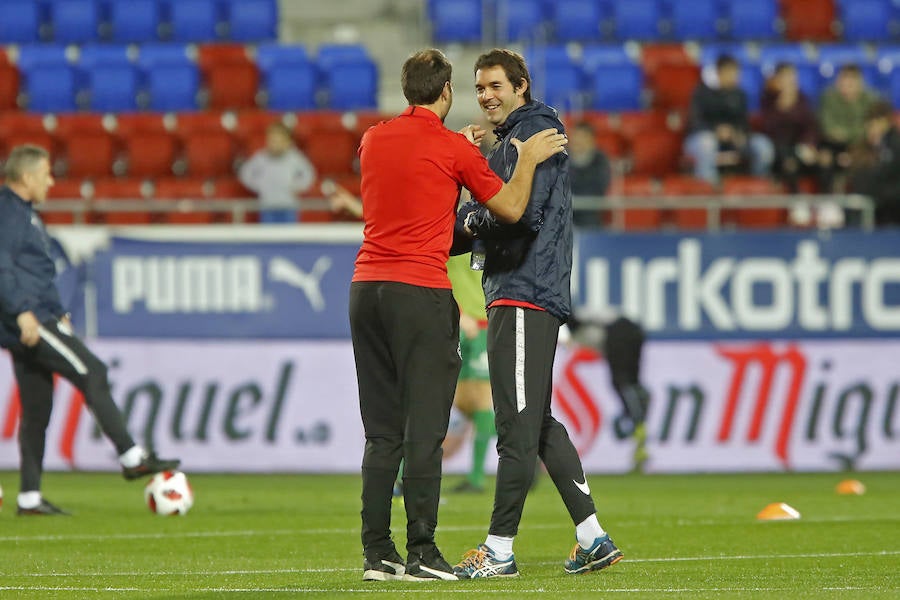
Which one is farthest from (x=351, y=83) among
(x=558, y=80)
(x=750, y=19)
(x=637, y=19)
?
(x=750, y=19)

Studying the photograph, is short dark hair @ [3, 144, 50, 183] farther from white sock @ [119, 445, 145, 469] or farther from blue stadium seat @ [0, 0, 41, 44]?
blue stadium seat @ [0, 0, 41, 44]

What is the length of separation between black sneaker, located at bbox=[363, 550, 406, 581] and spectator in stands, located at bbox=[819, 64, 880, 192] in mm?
10606

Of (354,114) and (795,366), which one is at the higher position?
(354,114)

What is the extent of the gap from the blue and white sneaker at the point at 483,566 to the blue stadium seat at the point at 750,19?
14.9 metres

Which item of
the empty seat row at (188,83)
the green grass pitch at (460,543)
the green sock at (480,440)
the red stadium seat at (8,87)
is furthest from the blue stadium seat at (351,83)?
the green sock at (480,440)

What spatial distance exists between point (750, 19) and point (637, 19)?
4.78ft

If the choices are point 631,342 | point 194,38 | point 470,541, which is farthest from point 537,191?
point 194,38

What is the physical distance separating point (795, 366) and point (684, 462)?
1.33 m

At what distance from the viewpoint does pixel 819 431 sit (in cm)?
1444

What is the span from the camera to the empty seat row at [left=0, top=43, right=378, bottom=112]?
1900 cm

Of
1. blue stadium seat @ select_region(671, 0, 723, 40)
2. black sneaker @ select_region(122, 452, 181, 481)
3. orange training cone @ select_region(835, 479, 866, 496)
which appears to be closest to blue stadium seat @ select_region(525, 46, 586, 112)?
blue stadium seat @ select_region(671, 0, 723, 40)

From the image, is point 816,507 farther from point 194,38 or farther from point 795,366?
point 194,38

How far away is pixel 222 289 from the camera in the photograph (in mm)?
15180

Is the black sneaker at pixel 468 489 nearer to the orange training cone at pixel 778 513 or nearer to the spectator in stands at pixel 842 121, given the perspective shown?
the orange training cone at pixel 778 513
